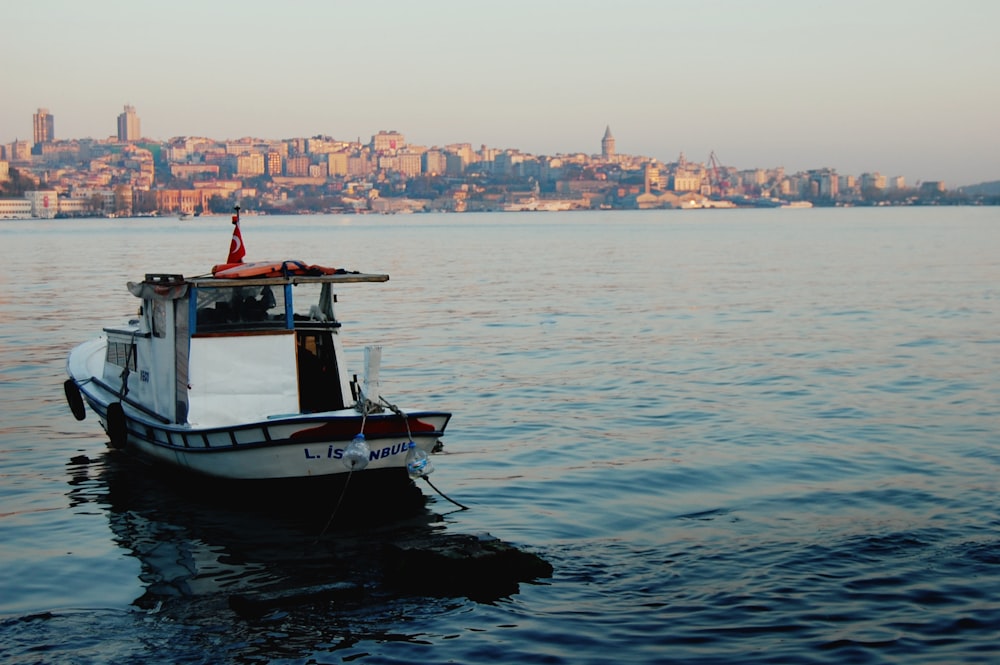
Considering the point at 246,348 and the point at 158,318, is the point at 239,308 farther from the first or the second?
the point at 158,318

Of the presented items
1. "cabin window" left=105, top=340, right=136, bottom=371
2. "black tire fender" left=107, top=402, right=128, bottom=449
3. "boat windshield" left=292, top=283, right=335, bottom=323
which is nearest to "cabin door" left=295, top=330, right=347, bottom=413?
"boat windshield" left=292, top=283, right=335, bottom=323

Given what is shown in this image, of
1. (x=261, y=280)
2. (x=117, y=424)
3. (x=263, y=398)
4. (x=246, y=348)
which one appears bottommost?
(x=117, y=424)

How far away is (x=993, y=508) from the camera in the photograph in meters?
12.3

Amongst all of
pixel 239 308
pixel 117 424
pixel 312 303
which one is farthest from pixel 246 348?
pixel 117 424

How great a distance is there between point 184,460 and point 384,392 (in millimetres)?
7031

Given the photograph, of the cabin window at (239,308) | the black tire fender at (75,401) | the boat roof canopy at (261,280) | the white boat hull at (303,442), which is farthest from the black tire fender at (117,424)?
the black tire fender at (75,401)

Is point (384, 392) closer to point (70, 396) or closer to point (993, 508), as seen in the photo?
point (70, 396)

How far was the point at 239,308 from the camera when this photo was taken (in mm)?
13875

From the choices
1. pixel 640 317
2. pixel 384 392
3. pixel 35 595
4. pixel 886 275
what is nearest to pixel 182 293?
pixel 35 595

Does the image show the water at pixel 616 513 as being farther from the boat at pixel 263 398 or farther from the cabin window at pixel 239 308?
the cabin window at pixel 239 308

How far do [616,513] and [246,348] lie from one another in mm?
4316

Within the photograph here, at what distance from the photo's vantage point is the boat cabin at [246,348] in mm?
13477

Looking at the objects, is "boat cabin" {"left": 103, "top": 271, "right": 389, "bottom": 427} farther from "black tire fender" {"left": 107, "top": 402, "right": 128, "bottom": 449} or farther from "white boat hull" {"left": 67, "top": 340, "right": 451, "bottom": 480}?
"black tire fender" {"left": 107, "top": 402, "right": 128, "bottom": 449}

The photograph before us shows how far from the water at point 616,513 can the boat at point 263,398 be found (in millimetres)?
527
